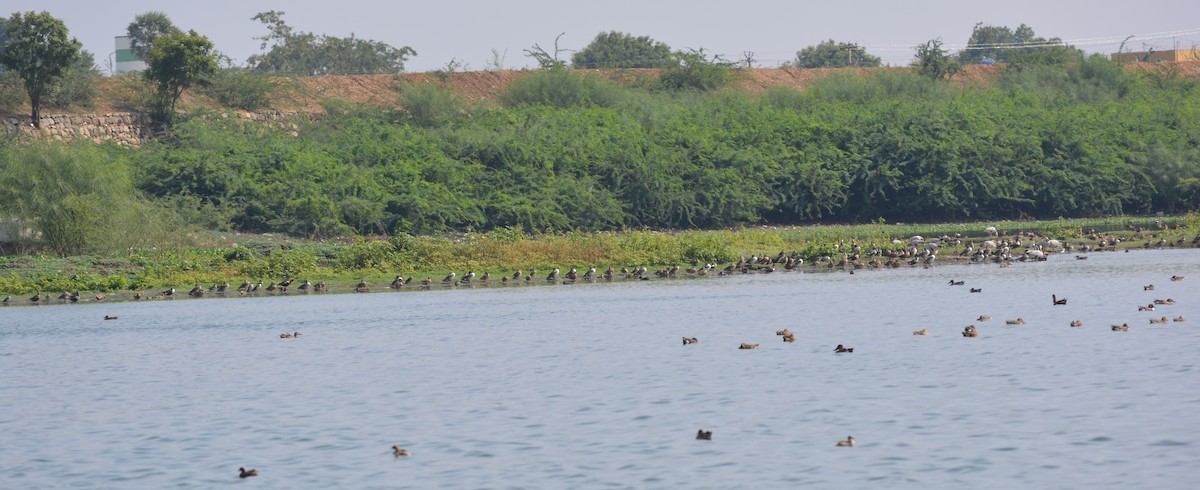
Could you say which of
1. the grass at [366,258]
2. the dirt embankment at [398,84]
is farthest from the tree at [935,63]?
the grass at [366,258]

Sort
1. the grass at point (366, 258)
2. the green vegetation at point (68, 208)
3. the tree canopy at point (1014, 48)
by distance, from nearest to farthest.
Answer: the grass at point (366, 258), the green vegetation at point (68, 208), the tree canopy at point (1014, 48)

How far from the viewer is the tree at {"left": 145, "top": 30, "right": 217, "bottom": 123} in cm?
5819

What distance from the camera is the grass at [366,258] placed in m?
37.6

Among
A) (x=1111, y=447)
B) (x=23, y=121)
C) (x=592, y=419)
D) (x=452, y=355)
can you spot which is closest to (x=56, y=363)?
(x=452, y=355)

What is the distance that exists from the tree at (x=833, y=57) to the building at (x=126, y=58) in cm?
3992

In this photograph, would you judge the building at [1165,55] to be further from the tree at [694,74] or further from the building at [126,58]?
the building at [126,58]

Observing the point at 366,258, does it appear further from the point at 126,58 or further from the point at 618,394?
the point at 126,58

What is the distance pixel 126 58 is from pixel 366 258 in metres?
55.5

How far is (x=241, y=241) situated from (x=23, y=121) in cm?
1533

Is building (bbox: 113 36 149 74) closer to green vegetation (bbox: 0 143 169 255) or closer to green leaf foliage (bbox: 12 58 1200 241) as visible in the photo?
green leaf foliage (bbox: 12 58 1200 241)

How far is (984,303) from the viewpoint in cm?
2927

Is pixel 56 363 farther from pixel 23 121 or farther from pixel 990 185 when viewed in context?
pixel 990 185

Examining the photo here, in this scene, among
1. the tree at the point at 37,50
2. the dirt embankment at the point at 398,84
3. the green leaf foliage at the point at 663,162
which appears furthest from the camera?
the dirt embankment at the point at 398,84

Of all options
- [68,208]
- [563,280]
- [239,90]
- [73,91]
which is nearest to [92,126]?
[73,91]
